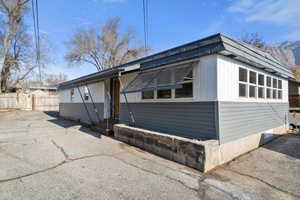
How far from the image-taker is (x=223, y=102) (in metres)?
4.27

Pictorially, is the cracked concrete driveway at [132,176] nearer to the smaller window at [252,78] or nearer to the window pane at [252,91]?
the window pane at [252,91]

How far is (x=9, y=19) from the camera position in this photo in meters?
19.6

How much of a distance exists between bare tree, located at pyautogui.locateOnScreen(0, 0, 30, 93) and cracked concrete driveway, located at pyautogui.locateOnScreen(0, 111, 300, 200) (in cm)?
2135

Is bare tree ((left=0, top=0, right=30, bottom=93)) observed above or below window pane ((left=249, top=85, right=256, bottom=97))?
above

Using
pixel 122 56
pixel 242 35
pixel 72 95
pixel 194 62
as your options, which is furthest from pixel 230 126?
pixel 122 56

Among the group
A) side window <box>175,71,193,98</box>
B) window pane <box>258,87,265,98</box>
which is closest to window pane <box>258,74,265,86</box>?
window pane <box>258,87,265,98</box>

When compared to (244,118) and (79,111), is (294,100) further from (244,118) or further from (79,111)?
(79,111)

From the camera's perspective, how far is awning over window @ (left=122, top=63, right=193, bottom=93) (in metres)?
4.65

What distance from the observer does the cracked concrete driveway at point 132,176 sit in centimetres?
274

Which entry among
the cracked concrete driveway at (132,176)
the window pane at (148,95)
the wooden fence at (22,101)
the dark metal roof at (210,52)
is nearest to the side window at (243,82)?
the dark metal roof at (210,52)

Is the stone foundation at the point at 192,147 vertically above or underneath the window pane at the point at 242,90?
underneath

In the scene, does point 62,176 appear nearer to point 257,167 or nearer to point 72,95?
point 257,167

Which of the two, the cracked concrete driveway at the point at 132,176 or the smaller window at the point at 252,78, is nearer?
the cracked concrete driveway at the point at 132,176

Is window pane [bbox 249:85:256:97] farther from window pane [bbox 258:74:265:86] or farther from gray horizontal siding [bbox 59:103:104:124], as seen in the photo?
gray horizontal siding [bbox 59:103:104:124]
